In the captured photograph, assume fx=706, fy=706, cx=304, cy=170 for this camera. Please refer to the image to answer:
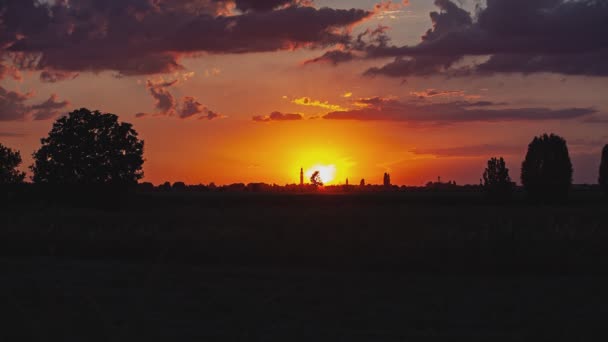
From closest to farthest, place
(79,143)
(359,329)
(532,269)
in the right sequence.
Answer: (359,329) → (532,269) → (79,143)

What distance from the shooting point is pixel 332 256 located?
18.5 metres

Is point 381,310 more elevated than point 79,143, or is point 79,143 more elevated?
point 79,143

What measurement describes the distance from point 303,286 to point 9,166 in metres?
75.0

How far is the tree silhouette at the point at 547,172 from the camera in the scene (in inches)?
3142

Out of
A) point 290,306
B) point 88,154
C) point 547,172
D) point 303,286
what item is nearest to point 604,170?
point 547,172

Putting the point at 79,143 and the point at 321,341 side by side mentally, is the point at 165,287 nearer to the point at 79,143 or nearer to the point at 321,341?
the point at 321,341

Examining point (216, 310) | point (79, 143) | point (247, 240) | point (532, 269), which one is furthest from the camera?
point (79, 143)

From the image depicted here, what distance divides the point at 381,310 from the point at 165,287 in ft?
15.6

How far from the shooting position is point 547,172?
80.0 meters

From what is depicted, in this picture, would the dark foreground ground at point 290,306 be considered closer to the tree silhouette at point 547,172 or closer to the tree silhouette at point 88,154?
the tree silhouette at point 88,154

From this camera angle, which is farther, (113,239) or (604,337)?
(113,239)

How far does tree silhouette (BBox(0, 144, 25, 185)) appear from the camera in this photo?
7988cm

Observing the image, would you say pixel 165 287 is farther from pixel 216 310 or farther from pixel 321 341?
pixel 321 341

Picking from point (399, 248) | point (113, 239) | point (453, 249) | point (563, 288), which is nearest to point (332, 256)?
point (399, 248)
